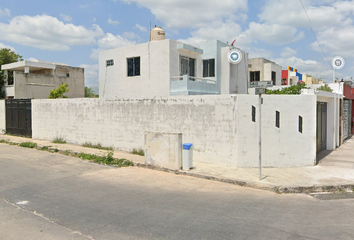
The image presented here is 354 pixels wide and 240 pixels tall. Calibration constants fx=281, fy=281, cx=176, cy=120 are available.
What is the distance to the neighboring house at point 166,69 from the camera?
18.5 meters

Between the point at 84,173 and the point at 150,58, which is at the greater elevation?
the point at 150,58

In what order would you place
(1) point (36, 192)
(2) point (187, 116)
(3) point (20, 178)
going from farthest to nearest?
1. (2) point (187, 116)
2. (3) point (20, 178)
3. (1) point (36, 192)

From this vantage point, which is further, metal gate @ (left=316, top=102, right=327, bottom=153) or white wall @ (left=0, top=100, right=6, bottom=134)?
white wall @ (left=0, top=100, right=6, bottom=134)

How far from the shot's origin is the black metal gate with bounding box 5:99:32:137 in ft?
62.6

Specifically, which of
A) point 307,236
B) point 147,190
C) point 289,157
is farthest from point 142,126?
point 307,236

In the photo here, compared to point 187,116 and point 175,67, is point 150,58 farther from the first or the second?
point 187,116

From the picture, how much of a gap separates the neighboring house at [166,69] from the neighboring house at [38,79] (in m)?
11.2

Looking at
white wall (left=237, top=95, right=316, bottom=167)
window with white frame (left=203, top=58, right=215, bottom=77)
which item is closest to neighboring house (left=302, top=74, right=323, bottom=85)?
window with white frame (left=203, top=58, right=215, bottom=77)

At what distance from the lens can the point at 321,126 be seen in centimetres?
1409

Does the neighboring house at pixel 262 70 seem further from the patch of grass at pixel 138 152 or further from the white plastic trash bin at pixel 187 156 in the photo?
the white plastic trash bin at pixel 187 156

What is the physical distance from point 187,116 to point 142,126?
2583 millimetres

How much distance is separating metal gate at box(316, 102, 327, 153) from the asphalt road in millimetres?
7113

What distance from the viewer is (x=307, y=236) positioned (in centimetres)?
482

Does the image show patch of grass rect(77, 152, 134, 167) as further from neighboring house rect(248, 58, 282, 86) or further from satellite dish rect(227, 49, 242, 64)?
neighboring house rect(248, 58, 282, 86)
